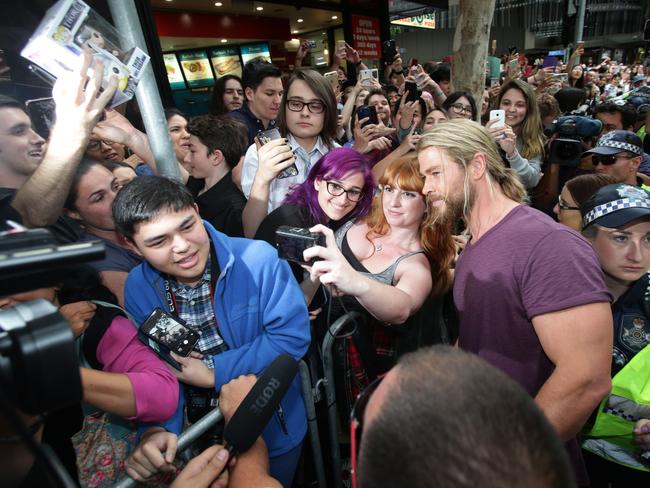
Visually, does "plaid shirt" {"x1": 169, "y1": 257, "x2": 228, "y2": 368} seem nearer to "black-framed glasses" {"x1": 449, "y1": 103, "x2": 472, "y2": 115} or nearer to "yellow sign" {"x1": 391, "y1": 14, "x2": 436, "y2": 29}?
"black-framed glasses" {"x1": 449, "y1": 103, "x2": 472, "y2": 115}

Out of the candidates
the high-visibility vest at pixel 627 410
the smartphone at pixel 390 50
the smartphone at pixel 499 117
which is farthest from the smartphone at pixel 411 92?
the high-visibility vest at pixel 627 410

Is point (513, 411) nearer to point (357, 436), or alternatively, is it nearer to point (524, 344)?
point (357, 436)

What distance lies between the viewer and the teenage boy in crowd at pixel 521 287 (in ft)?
3.87

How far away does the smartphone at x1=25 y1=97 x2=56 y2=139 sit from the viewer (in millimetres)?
2184

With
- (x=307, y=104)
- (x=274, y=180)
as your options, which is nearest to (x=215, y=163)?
(x=274, y=180)

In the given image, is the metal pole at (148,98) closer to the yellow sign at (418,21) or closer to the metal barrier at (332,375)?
the metal barrier at (332,375)

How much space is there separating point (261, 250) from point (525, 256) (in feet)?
3.46

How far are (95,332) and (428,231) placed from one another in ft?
5.41

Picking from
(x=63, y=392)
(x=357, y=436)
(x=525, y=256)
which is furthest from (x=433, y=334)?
(x=63, y=392)

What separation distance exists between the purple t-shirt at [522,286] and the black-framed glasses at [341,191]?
819 mm

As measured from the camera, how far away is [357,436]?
2.63 ft

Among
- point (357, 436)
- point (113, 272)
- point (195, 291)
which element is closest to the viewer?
point (357, 436)

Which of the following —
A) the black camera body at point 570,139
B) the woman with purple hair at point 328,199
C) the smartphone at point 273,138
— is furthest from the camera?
the black camera body at point 570,139

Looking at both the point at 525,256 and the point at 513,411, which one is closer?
the point at 513,411
